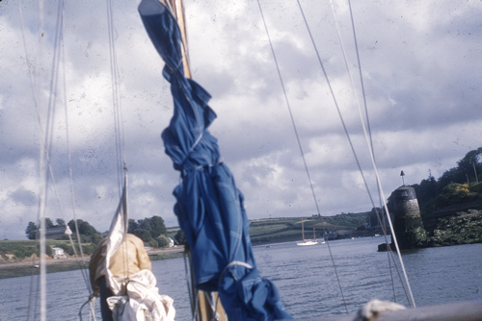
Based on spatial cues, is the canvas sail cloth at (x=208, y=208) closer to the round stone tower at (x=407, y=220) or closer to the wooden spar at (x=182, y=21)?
the wooden spar at (x=182, y=21)

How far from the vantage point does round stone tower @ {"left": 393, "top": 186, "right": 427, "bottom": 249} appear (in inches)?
2234

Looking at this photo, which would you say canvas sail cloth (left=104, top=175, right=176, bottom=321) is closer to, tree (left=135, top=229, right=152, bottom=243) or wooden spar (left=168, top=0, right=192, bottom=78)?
wooden spar (left=168, top=0, right=192, bottom=78)

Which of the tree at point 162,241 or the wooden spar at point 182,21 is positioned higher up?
the wooden spar at point 182,21

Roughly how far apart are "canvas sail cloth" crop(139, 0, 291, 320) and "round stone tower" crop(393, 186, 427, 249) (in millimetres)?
57231

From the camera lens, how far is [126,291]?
486 centimetres

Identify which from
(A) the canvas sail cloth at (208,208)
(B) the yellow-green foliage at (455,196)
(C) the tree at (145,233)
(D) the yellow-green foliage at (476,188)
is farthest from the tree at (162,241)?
(D) the yellow-green foliage at (476,188)

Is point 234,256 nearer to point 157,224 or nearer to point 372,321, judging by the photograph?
point 372,321

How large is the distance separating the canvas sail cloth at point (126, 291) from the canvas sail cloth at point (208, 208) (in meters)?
1.16

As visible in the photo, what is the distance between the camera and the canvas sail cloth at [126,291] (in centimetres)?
462

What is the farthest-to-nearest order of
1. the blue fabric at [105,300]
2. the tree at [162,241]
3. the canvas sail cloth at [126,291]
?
the tree at [162,241] < the blue fabric at [105,300] < the canvas sail cloth at [126,291]

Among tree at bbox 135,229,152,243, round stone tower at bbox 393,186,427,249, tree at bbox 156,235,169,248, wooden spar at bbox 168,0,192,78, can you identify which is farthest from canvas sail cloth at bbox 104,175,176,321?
round stone tower at bbox 393,186,427,249

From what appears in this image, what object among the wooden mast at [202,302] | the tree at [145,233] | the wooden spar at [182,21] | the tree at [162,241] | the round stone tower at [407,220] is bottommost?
the round stone tower at [407,220]

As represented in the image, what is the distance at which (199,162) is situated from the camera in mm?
3781

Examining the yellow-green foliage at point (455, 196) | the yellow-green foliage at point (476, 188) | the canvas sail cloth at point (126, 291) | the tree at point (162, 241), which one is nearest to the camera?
the canvas sail cloth at point (126, 291)
